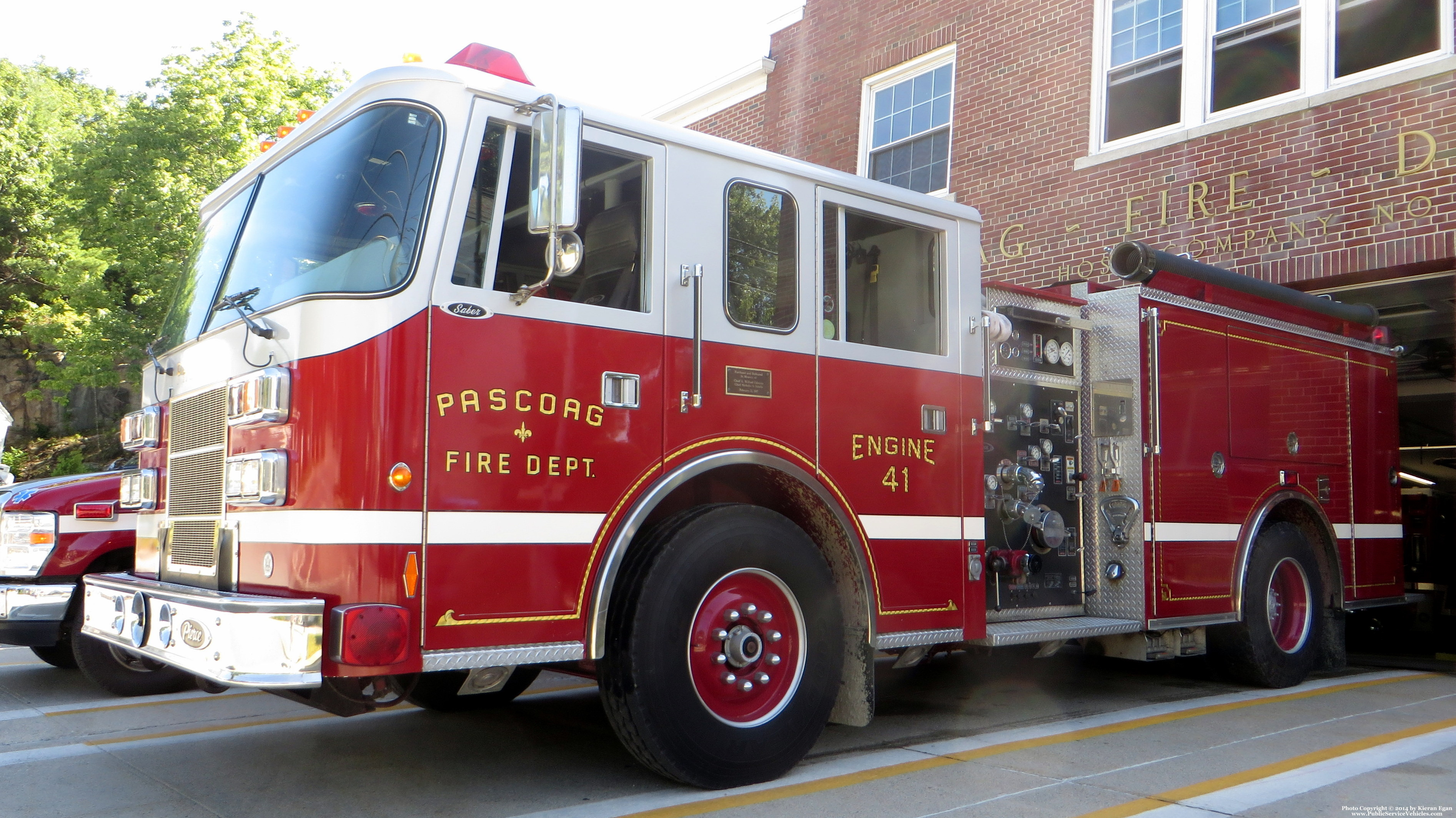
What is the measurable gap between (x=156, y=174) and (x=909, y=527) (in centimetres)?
1962

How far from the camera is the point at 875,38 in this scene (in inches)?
492

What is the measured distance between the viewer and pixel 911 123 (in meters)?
12.2

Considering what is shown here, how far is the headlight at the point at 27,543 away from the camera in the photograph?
6.05 m

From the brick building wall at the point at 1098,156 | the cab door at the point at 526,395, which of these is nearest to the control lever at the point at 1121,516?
the cab door at the point at 526,395

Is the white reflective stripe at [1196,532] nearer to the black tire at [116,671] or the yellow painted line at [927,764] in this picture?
the yellow painted line at [927,764]

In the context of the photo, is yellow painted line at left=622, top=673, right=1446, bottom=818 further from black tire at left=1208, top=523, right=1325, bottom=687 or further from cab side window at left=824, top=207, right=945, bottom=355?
cab side window at left=824, top=207, right=945, bottom=355

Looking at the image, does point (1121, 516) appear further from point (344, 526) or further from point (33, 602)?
point (33, 602)

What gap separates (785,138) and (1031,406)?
835 centimetres

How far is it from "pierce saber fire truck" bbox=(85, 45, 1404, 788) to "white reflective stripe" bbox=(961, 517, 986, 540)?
18 millimetres

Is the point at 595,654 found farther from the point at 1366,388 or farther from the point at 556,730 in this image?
the point at 1366,388

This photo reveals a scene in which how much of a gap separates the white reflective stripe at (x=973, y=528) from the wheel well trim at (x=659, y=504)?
0.73 m

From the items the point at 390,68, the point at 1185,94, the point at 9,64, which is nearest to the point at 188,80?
the point at 1185,94

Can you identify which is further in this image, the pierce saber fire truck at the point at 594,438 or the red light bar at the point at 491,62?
the red light bar at the point at 491,62

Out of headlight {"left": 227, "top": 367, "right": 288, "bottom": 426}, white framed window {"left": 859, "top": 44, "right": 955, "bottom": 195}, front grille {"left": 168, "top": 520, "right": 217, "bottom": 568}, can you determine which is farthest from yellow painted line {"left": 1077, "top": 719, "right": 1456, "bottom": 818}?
white framed window {"left": 859, "top": 44, "right": 955, "bottom": 195}
